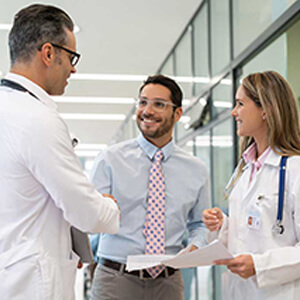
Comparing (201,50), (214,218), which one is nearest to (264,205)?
(214,218)

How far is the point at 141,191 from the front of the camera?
2400 millimetres

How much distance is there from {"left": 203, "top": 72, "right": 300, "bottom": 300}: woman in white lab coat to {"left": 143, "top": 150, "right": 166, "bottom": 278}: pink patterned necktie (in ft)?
1.03

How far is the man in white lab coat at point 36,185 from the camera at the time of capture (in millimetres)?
1498

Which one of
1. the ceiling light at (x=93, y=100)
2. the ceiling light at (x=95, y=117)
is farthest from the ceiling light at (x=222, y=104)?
the ceiling light at (x=95, y=117)

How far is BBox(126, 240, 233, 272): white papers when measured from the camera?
1.65 m

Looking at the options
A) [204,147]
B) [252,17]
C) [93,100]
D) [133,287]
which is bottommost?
[133,287]

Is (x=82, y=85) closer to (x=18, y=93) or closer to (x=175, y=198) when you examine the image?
(x=175, y=198)

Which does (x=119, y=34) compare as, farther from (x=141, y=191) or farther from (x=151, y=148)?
(x=141, y=191)

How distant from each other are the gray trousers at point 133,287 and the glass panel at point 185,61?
435 cm

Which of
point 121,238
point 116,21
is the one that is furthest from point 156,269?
point 116,21

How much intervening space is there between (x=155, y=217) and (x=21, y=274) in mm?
956

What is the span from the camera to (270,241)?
180 cm

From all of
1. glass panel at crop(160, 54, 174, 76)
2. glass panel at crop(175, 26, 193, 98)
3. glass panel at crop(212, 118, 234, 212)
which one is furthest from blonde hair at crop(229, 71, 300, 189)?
glass panel at crop(160, 54, 174, 76)

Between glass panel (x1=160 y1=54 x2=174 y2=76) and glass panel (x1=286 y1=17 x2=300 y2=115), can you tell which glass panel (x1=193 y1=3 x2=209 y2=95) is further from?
glass panel (x1=286 y1=17 x2=300 y2=115)
